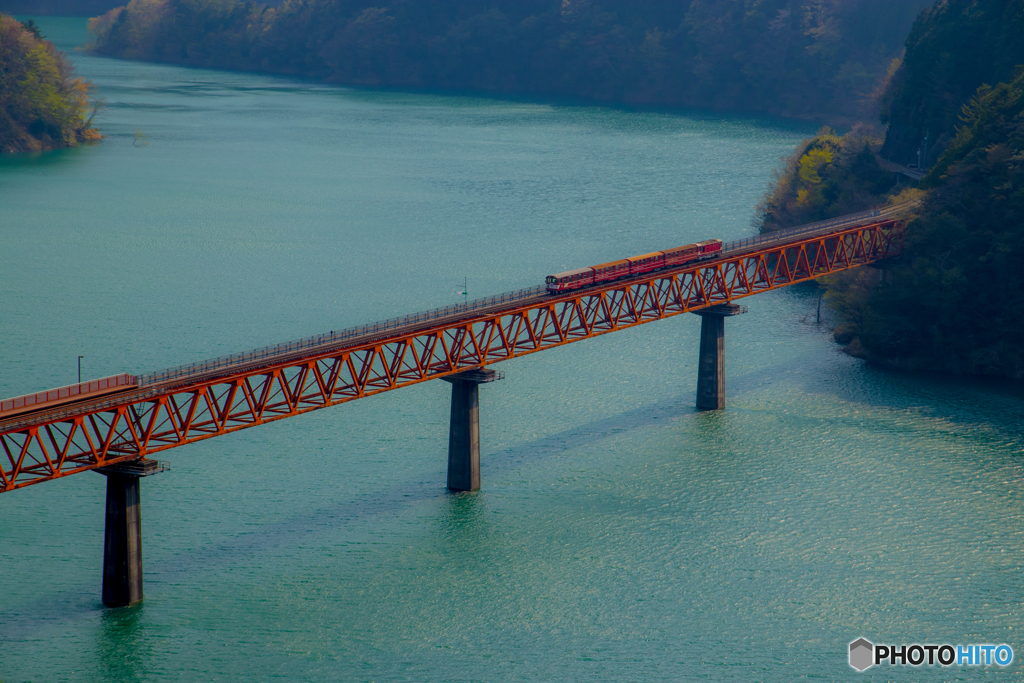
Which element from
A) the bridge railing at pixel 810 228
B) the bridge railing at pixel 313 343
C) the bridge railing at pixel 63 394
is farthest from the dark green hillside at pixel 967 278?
the bridge railing at pixel 63 394

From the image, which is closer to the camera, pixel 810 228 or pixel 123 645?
pixel 123 645

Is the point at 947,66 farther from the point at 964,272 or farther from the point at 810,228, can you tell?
the point at 964,272

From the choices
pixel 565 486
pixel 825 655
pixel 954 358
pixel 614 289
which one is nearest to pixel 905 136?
pixel 954 358

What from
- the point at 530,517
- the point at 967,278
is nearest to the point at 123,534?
the point at 530,517

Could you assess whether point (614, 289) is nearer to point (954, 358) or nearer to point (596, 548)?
point (596, 548)

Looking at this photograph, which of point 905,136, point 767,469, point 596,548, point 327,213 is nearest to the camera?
point 596,548

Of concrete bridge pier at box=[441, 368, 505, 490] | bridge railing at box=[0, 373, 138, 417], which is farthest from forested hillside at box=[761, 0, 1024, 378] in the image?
bridge railing at box=[0, 373, 138, 417]

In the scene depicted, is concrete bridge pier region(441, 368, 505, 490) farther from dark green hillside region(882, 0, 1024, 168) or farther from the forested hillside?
dark green hillside region(882, 0, 1024, 168)
